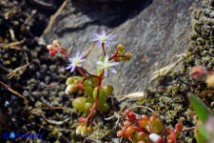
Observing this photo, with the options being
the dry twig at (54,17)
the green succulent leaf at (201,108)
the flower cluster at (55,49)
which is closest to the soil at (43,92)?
the dry twig at (54,17)

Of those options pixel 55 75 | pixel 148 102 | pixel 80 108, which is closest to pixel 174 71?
pixel 148 102

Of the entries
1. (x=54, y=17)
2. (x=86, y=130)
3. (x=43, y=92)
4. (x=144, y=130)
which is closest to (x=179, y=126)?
(x=144, y=130)

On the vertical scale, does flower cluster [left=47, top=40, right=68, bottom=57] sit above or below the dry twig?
below

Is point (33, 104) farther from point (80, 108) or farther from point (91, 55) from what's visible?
point (91, 55)

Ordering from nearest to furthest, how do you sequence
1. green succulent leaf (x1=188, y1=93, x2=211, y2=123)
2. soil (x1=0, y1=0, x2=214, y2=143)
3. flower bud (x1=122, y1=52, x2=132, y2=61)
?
Result: green succulent leaf (x1=188, y1=93, x2=211, y2=123) < soil (x1=0, y1=0, x2=214, y2=143) < flower bud (x1=122, y1=52, x2=132, y2=61)

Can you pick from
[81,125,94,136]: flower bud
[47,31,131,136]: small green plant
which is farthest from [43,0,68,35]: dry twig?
[81,125,94,136]: flower bud

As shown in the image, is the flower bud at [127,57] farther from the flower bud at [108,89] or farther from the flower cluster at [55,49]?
the flower cluster at [55,49]

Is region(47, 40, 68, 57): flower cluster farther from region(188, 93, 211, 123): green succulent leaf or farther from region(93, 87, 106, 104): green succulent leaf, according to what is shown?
region(188, 93, 211, 123): green succulent leaf

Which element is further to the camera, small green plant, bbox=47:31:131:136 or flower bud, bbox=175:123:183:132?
small green plant, bbox=47:31:131:136
